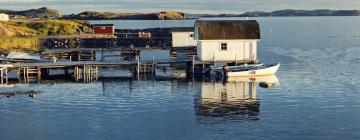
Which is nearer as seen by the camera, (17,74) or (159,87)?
(159,87)

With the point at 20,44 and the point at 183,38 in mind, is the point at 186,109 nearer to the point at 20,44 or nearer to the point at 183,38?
the point at 183,38

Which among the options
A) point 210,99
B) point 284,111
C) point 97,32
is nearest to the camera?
point 284,111

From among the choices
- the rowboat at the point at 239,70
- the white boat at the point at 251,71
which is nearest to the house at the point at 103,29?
the rowboat at the point at 239,70

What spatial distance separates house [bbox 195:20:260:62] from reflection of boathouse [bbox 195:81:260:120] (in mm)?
5619

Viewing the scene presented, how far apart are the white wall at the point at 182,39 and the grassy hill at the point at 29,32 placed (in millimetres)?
20422

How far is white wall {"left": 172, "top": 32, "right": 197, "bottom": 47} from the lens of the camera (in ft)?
287

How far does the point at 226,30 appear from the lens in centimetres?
6950

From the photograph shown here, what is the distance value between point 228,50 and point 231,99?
1516cm

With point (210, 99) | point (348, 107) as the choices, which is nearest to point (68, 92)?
point (210, 99)

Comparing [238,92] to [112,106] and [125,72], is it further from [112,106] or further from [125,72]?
[125,72]

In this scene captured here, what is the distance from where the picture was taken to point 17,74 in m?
70.8

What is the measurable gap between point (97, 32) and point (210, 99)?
68164 mm

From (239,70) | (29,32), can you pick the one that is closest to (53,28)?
(29,32)

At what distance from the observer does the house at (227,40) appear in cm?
6906
